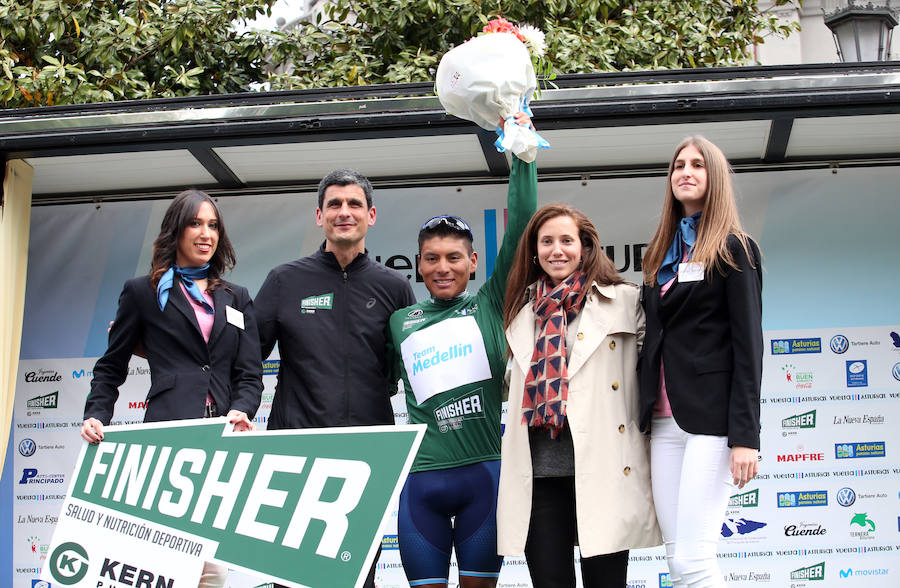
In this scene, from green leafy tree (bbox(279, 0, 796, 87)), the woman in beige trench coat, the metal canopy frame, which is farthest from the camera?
green leafy tree (bbox(279, 0, 796, 87))

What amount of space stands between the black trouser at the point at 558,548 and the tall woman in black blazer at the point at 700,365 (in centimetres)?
19

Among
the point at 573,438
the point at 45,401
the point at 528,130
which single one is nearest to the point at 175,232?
the point at 528,130

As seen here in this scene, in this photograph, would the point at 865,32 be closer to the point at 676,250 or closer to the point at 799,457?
the point at 799,457

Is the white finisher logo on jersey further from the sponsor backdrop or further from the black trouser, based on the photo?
the sponsor backdrop

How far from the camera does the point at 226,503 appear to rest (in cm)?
246

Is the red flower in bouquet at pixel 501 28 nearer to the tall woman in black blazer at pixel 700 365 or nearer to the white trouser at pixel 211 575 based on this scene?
the tall woman in black blazer at pixel 700 365

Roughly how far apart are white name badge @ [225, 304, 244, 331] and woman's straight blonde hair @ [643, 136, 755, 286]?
137 centimetres

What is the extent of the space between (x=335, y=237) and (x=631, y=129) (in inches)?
75.3

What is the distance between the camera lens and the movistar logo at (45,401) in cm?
514

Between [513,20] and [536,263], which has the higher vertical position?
[513,20]

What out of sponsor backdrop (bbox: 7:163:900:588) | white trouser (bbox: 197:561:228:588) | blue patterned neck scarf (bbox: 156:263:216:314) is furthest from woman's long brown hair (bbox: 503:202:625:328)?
sponsor backdrop (bbox: 7:163:900:588)

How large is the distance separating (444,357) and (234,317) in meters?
0.74

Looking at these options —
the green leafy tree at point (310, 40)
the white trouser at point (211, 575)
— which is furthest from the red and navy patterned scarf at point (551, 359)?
the green leafy tree at point (310, 40)

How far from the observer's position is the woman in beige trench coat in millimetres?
2604
